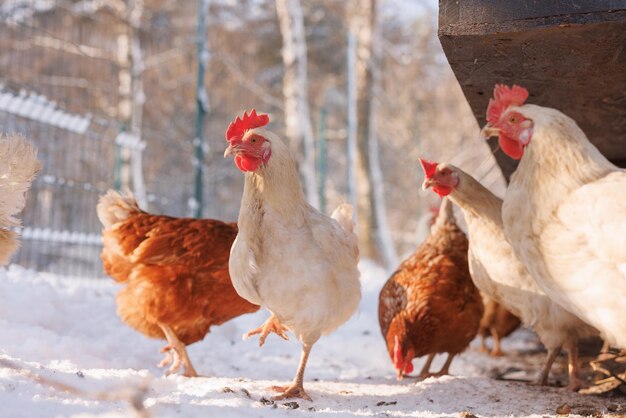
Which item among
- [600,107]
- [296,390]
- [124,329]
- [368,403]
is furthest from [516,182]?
[124,329]

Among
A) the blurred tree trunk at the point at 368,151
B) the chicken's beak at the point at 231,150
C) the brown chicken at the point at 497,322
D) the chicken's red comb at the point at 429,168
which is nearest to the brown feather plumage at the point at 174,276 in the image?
the chicken's beak at the point at 231,150

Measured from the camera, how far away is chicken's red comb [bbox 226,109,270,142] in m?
3.41

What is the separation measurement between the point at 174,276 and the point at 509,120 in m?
2.42

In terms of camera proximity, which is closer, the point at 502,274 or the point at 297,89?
the point at 502,274

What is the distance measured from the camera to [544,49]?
2961mm

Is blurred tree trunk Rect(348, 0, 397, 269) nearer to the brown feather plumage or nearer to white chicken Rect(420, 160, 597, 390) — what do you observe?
white chicken Rect(420, 160, 597, 390)

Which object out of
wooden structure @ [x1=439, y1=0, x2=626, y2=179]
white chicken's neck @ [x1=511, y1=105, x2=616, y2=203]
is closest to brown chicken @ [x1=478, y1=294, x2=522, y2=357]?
wooden structure @ [x1=439, y1=0, x2=626, y2=179]

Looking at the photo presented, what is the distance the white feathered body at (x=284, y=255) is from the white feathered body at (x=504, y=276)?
1.20 meters

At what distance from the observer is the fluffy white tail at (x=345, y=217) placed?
421 centimetres

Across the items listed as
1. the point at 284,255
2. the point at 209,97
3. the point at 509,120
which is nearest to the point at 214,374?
the point at 284,255

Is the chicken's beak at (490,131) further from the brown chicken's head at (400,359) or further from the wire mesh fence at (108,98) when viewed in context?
the wire mesh fence at (108,98)

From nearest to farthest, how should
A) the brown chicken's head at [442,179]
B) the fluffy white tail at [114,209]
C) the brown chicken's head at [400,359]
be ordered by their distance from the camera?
the brown chicken's head at [400,359], the brown chicken's head at [442,179], the fluffy white tail at [114,209]

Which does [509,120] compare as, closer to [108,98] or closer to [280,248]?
[280,248]

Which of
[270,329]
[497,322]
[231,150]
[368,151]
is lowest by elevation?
[497,322]
